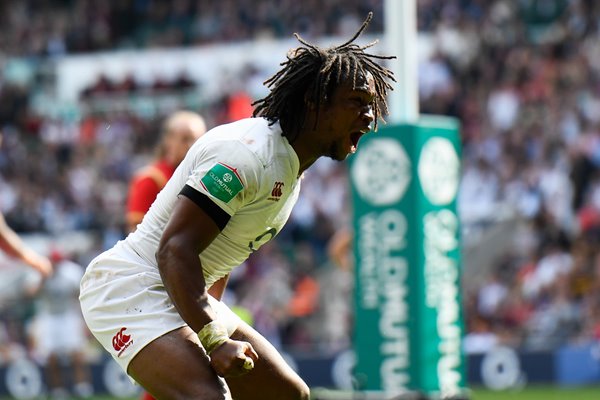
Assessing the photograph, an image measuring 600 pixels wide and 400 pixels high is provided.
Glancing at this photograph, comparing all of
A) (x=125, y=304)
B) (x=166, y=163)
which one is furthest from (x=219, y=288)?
(x=166, y=163)

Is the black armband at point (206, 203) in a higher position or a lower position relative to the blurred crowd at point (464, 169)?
higher

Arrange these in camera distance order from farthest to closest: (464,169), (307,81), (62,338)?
(464,169), (62,338), (307,81)

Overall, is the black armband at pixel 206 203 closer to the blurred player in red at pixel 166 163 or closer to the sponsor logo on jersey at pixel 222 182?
the sponsor logo on jersey at pixel 222 182

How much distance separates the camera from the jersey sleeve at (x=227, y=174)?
5051 mm

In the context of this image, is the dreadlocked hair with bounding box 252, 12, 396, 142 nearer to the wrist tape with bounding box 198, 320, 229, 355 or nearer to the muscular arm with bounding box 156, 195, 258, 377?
the muscular arm with bounding box 156, 195, 258, 377

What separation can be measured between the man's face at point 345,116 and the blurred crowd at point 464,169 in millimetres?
6564

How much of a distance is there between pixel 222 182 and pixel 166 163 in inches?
143

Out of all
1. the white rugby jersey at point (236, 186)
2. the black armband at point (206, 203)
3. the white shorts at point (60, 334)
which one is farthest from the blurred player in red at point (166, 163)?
the white shorts at point (60, 334)

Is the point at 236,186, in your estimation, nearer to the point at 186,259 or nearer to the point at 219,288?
the point at 186,259

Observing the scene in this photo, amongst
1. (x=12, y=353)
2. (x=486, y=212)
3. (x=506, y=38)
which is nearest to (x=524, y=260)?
(x=486, y=212)

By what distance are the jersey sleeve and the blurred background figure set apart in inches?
492

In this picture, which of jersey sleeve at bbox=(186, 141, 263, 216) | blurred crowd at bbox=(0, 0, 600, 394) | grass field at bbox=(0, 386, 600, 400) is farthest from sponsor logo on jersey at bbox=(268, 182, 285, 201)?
grass field at bbox=(0, 386, 600, 400)

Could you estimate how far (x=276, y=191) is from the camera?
5.32 metres

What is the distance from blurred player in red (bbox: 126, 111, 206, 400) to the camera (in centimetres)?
848
